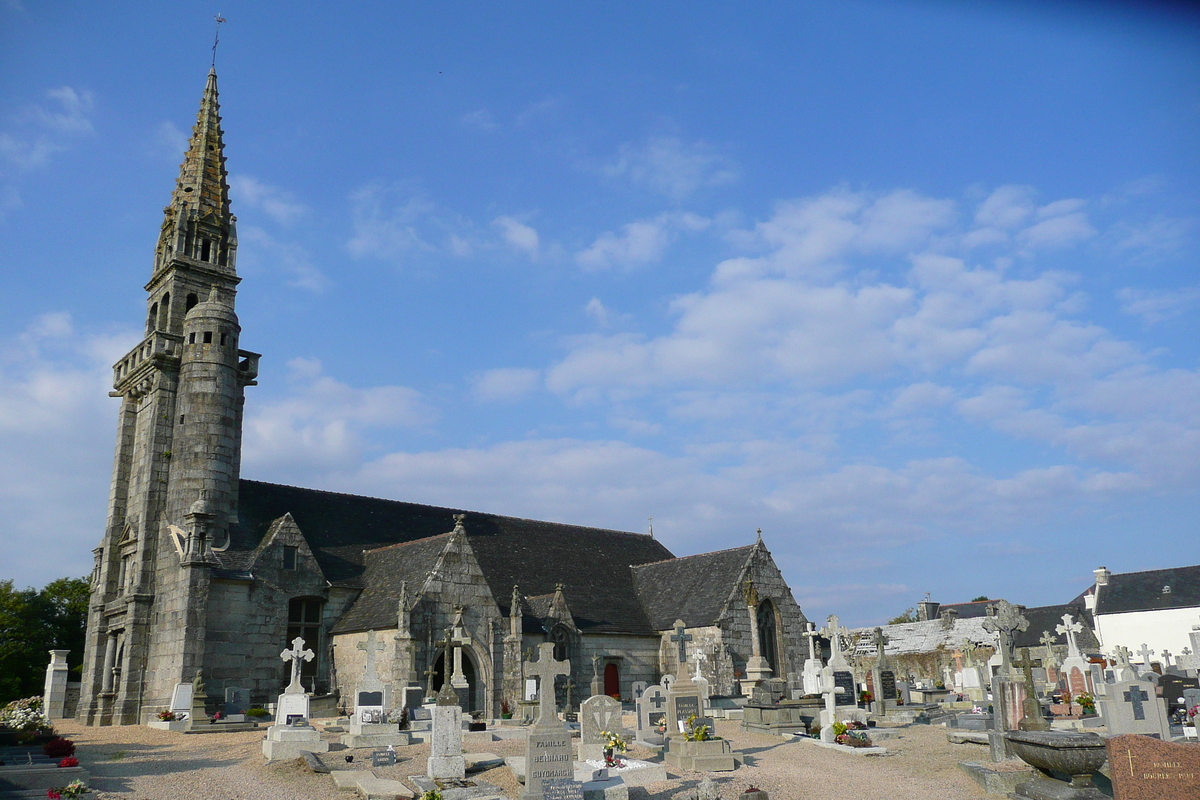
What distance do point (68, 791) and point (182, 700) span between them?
1112cm

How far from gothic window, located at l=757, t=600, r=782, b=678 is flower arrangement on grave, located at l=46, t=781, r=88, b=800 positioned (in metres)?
24.8

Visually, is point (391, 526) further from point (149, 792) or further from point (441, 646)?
point (149, 792)

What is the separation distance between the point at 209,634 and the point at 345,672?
4.06 meters


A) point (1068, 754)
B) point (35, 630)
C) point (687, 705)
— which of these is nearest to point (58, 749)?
point (687, 705)

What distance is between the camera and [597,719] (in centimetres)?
1861

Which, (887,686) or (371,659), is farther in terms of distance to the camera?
(887,686)

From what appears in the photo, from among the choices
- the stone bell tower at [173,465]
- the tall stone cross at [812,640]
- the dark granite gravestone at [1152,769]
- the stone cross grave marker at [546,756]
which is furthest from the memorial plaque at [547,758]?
the tall stone cross at [812,640]

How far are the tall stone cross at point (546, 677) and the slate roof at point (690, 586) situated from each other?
18511 millimetres

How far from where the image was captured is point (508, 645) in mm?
26781

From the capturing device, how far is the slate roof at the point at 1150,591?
48344 millimetres

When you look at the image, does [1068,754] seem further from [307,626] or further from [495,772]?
[307,626]

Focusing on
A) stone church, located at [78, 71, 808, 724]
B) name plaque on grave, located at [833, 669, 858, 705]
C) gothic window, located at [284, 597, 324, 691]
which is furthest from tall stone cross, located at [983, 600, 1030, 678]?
gothic window, located at [284, 597, 324, 691]

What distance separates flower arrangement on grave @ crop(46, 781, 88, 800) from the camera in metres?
12.3

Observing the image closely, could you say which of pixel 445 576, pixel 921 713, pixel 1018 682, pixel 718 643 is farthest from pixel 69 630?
pixel 1018 682
